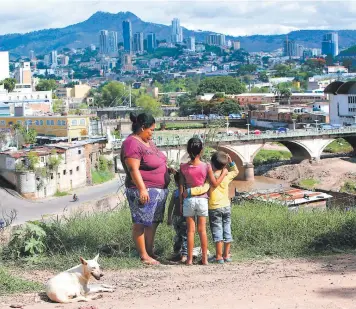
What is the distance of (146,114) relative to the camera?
250 inches

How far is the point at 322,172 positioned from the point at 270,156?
9.43 m

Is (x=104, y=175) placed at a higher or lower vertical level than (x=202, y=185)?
lower

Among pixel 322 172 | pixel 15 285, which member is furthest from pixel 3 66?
pixel 15 285

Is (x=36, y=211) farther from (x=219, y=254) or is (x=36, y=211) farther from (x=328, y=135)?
(x=328, y=135)

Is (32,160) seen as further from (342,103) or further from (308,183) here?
(342,103)

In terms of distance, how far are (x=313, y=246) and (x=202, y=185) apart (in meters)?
1.33

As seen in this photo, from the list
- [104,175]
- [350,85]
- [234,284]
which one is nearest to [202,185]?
[234,284]

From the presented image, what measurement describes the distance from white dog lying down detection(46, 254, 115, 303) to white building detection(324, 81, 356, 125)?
156ft

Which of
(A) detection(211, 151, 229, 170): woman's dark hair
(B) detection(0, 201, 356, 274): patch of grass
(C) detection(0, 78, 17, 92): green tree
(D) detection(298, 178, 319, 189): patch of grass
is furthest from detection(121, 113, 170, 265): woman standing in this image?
(C) detection(0, 78, 17, 92): green tree

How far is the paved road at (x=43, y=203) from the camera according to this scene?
20812mm

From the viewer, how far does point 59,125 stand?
36.1 metres

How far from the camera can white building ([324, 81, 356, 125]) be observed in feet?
171

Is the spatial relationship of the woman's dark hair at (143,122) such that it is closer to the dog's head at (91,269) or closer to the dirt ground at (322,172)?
the dog's head at (91,269)

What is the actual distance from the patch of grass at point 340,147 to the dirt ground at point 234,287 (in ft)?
143
